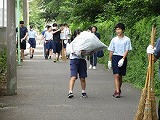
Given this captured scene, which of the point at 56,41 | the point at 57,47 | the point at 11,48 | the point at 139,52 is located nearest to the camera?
the point at 11,48

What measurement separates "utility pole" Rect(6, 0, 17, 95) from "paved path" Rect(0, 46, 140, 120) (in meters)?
0.30

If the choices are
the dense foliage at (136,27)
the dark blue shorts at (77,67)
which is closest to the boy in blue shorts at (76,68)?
the dark blue shorts at (77,67)

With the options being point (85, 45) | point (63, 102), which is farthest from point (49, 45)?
point (63, 102)

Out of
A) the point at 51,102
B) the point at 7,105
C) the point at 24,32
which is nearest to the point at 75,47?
the point at 51,102

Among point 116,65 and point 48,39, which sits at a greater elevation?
point 48,39

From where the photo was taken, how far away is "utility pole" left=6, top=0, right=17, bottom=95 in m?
11.3

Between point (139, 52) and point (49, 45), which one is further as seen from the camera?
point (49, 45)

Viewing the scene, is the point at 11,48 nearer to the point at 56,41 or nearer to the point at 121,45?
the point at 121,45

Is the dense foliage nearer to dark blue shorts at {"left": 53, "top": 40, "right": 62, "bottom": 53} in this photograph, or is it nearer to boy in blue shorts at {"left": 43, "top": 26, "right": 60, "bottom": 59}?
dark blue shorts at {"left": 53, "top": 40, "right": 62, "bottom": 53}

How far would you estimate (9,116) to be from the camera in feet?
28.9

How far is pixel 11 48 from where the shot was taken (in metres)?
11.4

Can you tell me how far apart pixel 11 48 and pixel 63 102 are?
1941 millimetres

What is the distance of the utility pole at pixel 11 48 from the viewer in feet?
36.9

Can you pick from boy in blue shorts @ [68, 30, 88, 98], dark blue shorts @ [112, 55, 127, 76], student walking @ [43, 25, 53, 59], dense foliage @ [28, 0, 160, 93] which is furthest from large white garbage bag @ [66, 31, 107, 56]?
student walking @ [43, 25, 53, 59]
